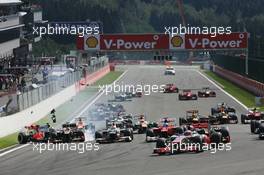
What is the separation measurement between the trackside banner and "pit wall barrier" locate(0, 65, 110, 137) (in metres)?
4.07

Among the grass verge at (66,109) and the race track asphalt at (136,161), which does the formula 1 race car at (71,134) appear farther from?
the grass verge at (66,109)

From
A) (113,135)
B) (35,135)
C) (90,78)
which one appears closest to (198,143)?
(113,135)

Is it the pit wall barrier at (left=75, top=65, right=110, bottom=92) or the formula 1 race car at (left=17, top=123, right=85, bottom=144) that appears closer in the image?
the formula 1 race car at (left=17, top=123, right=85, bottom=144)

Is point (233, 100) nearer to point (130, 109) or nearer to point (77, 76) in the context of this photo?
point (130, 109)

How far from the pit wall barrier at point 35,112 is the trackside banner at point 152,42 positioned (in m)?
4.07

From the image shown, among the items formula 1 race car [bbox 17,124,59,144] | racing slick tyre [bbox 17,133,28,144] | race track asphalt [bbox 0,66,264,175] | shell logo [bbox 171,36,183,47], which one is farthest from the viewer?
shell logo [bbox 171,36,183,47]

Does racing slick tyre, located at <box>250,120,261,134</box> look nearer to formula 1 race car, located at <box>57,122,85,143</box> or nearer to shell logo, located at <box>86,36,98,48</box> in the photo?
formula 1 race car, located at <box>57,122,85,143</box>

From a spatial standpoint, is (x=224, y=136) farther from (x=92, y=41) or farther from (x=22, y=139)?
(x=92, y=41)

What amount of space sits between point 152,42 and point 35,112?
31.4m

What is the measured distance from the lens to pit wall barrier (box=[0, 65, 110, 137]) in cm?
4244

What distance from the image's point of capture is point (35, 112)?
51219 mm

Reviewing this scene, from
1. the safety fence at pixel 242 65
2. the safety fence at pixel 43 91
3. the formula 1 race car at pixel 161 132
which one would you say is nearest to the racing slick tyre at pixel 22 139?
the formula 1 race car at pixel 161 132

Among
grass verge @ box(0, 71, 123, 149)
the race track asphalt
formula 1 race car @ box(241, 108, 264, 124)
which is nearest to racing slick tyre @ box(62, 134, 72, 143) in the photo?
the race track asphalt

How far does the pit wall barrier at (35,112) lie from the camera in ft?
139
